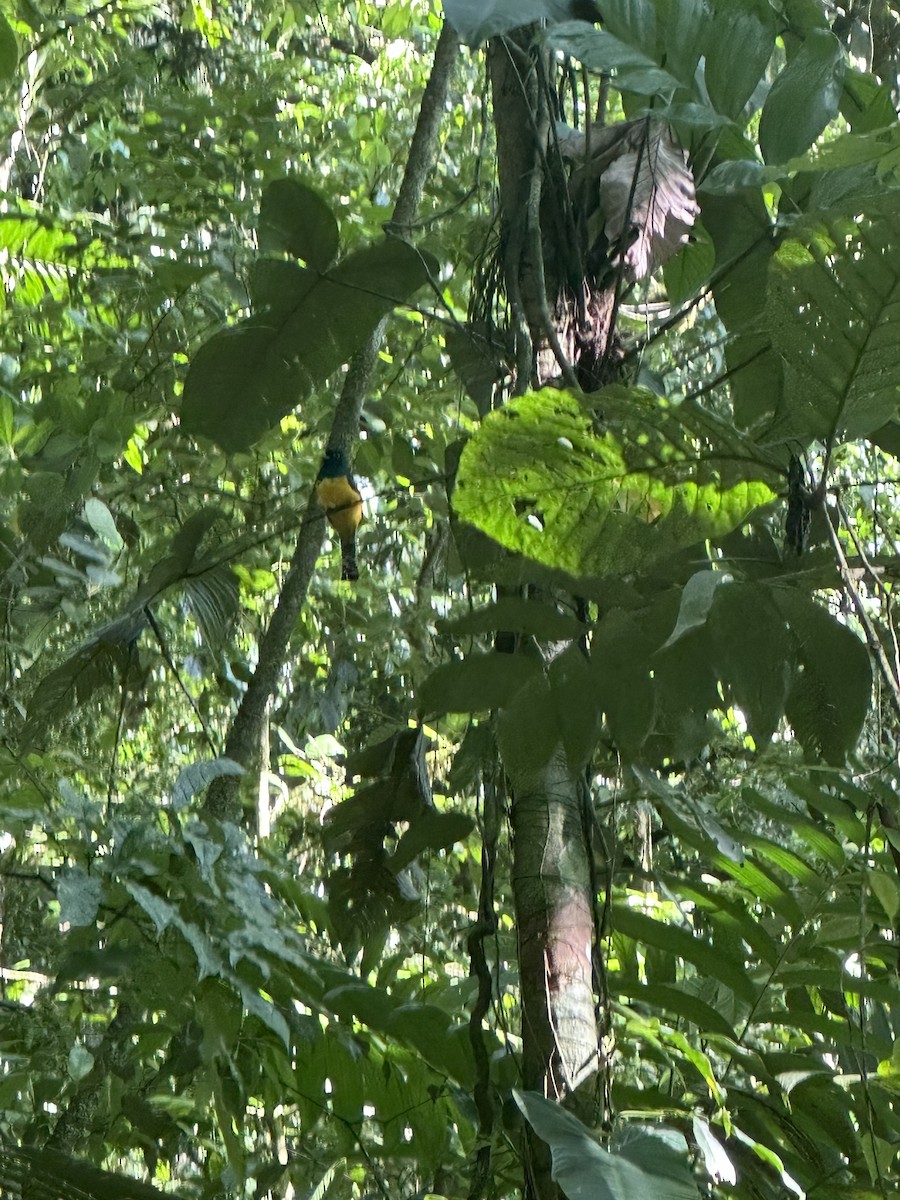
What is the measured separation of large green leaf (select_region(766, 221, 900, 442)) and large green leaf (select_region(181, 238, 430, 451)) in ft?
1.72

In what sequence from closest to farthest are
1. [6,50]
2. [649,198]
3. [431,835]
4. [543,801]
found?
[543,801] < [649,198] < [431,835] < [6,50]

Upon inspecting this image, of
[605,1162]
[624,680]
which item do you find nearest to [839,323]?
[624,680]

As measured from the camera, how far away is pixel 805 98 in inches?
45.3

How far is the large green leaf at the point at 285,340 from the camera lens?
125cm

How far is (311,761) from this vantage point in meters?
2.89

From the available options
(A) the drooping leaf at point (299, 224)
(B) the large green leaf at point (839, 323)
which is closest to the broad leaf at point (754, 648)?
(B) the large green leaf at point (839, 323)

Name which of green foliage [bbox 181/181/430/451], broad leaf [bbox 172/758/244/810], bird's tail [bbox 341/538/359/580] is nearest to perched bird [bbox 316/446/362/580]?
bird's tail [bbox 341/538/359/580]

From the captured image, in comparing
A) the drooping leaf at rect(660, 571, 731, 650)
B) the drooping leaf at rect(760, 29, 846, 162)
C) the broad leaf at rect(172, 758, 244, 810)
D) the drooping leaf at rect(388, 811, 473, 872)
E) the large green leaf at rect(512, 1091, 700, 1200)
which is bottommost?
the large green leaf at rect(512, 1091, 700, 1200)

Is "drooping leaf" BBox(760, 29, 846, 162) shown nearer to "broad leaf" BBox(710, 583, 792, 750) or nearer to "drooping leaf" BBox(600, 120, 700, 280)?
"drooping leaf" BBox(600, 120, 700, 280)

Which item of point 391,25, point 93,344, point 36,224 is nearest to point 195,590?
point 36,224

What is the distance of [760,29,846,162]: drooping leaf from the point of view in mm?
1146

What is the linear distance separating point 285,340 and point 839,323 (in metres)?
0.64

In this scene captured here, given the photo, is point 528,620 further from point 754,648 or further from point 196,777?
point 196,777

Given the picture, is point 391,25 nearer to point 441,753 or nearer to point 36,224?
point 36,224
